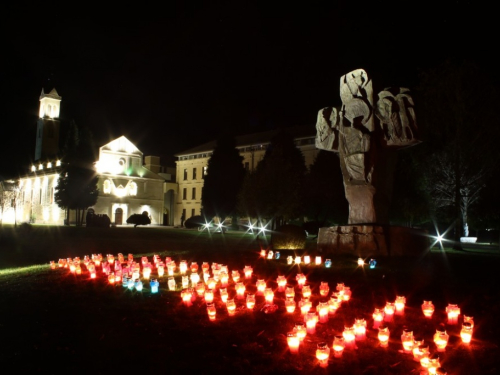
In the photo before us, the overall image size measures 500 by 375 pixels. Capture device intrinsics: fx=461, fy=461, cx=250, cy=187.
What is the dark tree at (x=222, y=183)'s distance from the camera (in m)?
54.9

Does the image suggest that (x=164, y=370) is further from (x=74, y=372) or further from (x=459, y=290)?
(x=459, y=290)

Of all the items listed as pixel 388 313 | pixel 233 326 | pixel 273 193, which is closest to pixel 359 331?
pixel 388 313

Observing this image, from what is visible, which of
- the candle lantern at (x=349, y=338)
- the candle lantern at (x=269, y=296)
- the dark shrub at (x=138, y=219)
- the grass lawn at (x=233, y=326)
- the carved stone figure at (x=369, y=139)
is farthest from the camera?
the dark shrub at (x=138, y=219)

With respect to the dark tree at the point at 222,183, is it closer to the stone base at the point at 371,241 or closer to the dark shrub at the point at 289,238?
the dark shrub at the point at 289,238

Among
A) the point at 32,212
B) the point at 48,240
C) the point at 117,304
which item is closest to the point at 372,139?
the point at 117,304

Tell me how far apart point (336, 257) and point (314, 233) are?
87.8ft

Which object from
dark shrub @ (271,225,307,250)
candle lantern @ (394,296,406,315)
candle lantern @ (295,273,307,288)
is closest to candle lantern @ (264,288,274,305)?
candle lantern @ (295,273,307,288)

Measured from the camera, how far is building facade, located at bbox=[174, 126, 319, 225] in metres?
67.8

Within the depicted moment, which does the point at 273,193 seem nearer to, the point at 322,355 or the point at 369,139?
the point at 369,139

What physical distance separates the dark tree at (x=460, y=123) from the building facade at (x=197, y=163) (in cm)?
3693

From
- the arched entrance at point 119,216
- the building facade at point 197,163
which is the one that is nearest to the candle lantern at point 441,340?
the building facade at point 197,163

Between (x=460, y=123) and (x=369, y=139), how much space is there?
15.0 m

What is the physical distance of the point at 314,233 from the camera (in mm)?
39500

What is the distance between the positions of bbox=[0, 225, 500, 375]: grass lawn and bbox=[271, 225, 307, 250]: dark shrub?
4594 mm
